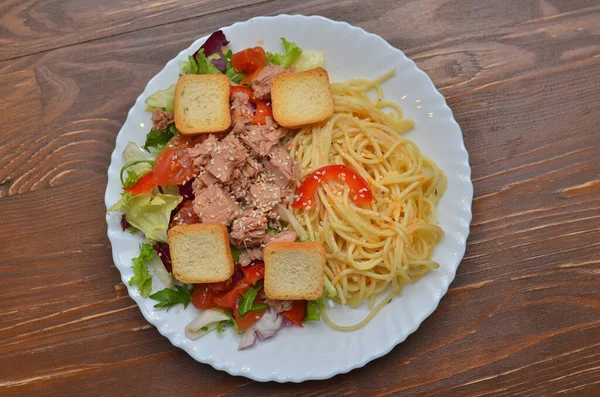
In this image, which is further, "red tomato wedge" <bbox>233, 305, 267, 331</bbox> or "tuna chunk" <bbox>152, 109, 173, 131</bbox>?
"tuna chunk" <bbox>152, 109, 173, 131</bbox>

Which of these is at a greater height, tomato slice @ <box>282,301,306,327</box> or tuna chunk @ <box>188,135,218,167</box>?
tuna chunk @ <box>188,135,218,167</box>

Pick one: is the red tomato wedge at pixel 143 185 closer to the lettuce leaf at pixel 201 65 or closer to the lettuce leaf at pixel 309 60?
the lettuce leaf at pixel 201 65

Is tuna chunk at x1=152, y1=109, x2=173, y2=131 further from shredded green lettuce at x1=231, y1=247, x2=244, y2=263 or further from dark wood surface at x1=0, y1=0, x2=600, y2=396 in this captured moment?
shredded green lettuce at x1=231, y1=247, x2=244, y2=263

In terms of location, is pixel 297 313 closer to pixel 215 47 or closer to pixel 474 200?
pixel 474 200

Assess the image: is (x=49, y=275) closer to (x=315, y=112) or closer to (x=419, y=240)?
(x=315, y=112)

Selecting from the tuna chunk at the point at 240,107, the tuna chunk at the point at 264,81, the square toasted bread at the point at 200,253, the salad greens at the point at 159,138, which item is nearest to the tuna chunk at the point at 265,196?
the square toasted bread at the point at 200,253

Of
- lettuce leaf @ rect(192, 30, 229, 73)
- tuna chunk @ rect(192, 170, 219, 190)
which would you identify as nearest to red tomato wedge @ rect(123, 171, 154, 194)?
tuna chunk @ rect(192, 170, 219, 190)

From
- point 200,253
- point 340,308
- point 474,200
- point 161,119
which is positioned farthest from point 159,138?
point 474,200

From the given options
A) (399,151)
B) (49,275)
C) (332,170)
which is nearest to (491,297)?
(399,151)
